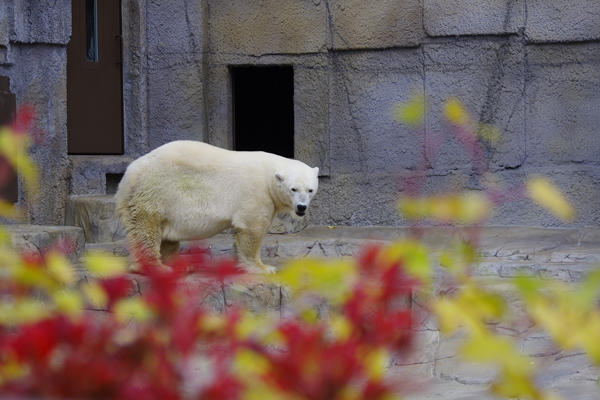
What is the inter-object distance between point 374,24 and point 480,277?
284 cm

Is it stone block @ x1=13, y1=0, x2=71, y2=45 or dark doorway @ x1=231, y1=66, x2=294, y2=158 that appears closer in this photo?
stone block @ x1=13, y1=0, x2=71, y2=45

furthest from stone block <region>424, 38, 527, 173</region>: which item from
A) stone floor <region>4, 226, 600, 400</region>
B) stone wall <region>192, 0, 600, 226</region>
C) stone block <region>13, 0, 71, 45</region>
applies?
stone block <region>13, 0, 71, 45</region>

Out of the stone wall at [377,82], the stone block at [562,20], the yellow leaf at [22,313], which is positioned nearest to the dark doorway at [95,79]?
the stone wall at [377,82]

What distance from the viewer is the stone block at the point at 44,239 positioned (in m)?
4.10

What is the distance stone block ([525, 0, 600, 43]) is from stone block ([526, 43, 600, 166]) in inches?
4.1

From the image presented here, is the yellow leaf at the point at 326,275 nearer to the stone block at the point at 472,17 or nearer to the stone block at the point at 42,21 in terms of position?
the stone block at the point at 42,21

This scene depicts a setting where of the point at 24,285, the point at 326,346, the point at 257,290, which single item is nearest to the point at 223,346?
the point at 326,346

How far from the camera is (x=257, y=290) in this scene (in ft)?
13.1

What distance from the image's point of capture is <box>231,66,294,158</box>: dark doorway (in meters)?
11.0

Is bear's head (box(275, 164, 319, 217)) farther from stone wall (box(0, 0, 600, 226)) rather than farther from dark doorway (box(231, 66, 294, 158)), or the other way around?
dark doorway (box(231, 66, 294, 158))

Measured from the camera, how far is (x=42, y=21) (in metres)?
5.48

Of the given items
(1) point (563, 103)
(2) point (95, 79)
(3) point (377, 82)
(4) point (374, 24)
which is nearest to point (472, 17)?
(4) point (374, 24)

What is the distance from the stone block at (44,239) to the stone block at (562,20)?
13.4 ft

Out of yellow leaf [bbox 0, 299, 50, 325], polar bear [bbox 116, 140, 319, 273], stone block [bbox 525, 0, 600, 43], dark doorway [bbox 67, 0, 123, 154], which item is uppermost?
stone block [bbox 525, 0, 600, 43]
